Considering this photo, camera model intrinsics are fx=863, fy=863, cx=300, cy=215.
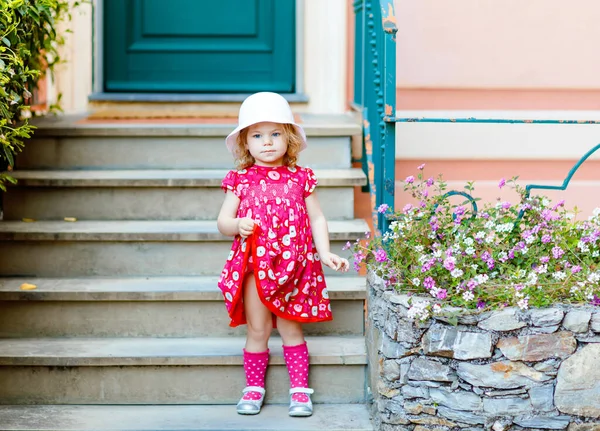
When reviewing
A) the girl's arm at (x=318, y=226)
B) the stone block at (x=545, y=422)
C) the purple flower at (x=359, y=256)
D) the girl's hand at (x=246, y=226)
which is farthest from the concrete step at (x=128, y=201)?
the stone block at (x=545, y=422)

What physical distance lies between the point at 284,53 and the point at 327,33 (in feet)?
0.94

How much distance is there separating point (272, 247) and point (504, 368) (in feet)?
3.13

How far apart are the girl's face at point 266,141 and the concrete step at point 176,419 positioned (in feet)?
3.27

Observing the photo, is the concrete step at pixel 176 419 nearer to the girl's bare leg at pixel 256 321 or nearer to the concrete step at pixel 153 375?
the concrete step at pixel 153 375

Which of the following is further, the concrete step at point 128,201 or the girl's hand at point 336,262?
the concrete step at point 128,201

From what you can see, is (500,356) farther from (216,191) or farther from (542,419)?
(216,191)

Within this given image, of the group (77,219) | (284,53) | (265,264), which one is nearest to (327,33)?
(284,53)

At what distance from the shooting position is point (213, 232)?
382cm

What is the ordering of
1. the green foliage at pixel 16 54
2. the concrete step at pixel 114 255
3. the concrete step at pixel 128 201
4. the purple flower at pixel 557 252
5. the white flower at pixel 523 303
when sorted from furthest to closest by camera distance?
1. the concrete step at pixel 128 201
2. the concrete step at pixel 114 255
3. the green foliage at pixel 16 54
4. the purple flower at pixel 557 252
5. the white flower at pixel 523 303

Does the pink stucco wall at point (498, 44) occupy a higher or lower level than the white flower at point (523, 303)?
higher

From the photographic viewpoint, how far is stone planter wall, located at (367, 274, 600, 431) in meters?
2.92

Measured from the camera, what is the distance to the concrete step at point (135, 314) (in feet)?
11.9

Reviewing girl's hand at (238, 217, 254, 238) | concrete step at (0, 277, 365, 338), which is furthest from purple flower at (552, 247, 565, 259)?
girl's hand at (238, 217, 254, 238)

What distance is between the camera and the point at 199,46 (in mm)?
5168
